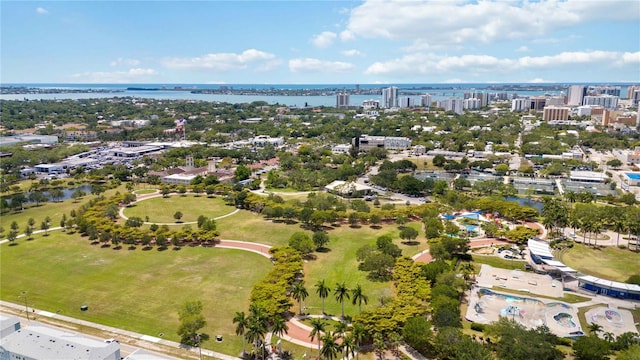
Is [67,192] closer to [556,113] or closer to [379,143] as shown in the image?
[379,143]

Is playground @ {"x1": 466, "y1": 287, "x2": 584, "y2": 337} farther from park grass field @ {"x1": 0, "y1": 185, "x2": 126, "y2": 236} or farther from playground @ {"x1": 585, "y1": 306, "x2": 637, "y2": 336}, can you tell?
park grass field @ {"x1": 0, "y1": 185, "x2": 126, "y2": 236}

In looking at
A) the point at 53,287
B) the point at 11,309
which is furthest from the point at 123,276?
the point at 11,309

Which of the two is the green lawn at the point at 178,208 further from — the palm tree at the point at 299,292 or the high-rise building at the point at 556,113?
the high-rise building at the point at 556,113

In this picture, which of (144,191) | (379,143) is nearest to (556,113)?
(379,143)

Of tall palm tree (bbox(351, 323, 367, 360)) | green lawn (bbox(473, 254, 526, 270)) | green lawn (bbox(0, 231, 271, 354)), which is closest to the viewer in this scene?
tall palm tree (bbox(351, 323, 367, 360))

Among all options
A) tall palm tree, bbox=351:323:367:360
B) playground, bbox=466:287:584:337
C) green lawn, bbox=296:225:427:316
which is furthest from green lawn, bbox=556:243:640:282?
tall palm tree, bbox=351:323:367:360
